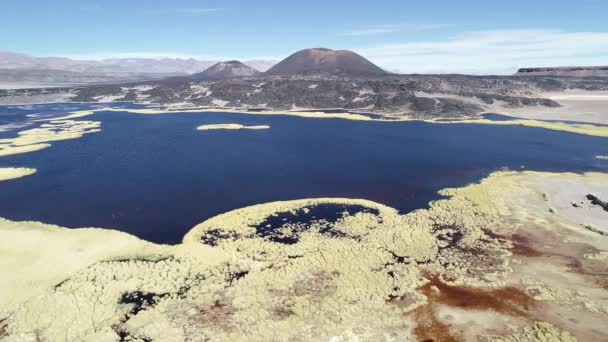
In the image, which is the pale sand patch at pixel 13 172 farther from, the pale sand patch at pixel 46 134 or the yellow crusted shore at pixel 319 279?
the yellow crusted shore at pixel 319 279

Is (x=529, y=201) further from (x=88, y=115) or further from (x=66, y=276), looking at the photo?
(x=88, y=115)

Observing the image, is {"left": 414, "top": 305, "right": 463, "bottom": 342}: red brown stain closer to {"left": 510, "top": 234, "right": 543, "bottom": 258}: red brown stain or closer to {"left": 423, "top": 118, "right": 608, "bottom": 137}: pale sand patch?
{"left": 510, "top": 234, "right": 543, "bottom": 258}: red brown stain

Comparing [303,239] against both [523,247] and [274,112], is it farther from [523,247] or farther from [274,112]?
[274,112]

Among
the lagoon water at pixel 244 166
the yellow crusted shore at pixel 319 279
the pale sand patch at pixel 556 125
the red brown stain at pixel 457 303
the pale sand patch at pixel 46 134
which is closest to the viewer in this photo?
the red brown stain at pixel 457 303

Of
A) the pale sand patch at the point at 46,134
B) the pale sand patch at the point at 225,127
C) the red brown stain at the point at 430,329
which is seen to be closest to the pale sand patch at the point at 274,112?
the pale sand patch at the point at 46,134

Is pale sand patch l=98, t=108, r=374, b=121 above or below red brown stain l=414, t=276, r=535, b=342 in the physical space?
above

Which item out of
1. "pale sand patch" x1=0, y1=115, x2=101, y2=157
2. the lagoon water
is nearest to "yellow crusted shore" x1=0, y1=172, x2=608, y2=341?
the lagoon water
